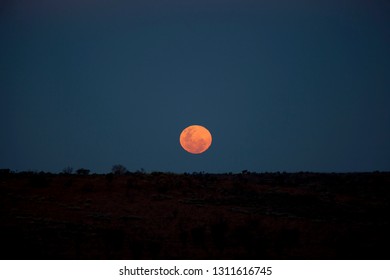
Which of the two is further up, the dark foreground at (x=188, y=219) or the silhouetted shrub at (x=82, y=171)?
the silhouetted shrub at (x=82, y=171)

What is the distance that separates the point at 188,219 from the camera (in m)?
19.9

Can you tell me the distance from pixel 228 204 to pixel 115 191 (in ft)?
24.0

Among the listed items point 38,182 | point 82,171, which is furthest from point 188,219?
point 82,171

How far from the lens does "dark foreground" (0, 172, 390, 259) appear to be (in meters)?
14.9

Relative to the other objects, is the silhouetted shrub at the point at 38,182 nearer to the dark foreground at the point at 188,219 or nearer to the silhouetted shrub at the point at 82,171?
the dark foreground at the point at 188,219

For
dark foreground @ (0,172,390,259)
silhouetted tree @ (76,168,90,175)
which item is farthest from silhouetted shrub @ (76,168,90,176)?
dark foreground @ (0,172,390,259)

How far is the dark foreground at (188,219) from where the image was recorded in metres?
14.9

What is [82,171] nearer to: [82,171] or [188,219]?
[82,171]

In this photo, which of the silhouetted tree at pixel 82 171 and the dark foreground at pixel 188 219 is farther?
the silhouetted tree at pixel 82 171

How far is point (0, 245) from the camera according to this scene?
48.2 ft

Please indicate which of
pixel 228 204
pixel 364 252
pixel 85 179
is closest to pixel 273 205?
pixel 228 204

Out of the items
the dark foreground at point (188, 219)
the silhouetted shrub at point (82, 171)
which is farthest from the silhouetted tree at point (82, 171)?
the dark foreground at point (188, 219)
